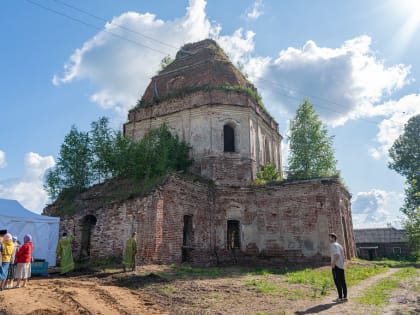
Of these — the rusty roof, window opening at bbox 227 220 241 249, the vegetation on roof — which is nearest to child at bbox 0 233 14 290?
window opening at bbox 227 220 241 249

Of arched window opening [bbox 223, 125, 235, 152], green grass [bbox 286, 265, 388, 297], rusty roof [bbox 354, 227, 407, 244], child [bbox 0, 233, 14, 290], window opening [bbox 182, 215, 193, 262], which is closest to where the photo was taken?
child [bbox 0, 233, 14, 290]

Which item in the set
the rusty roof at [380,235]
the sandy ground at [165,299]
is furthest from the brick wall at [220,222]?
the rusty roof at [380,235]

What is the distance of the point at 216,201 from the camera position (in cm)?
1802

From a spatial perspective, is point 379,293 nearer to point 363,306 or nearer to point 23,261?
point 363,306

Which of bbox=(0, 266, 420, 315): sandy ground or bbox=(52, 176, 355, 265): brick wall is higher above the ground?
bbox=(52, 176, 355, 265): brick wall

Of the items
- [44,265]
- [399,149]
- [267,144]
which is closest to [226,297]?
[44,265]

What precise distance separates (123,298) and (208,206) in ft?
30.7

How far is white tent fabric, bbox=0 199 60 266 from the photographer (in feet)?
43.0

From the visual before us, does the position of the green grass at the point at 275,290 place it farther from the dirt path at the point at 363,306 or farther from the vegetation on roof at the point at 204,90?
the vegetation on roof at the point at 204,90

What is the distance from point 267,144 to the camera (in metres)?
22.2

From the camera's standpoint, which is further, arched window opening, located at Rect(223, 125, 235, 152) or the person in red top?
arched window opening, located at Rect(223, 125, 235, 152)

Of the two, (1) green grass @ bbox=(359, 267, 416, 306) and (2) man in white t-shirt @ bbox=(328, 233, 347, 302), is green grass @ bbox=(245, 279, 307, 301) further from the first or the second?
(1) green grass @ bbox=(359, 267, 416, 306)

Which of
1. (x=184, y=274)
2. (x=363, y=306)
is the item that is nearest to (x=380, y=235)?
(x=184, y=274)

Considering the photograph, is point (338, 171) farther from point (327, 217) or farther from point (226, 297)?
point (226, 297)
